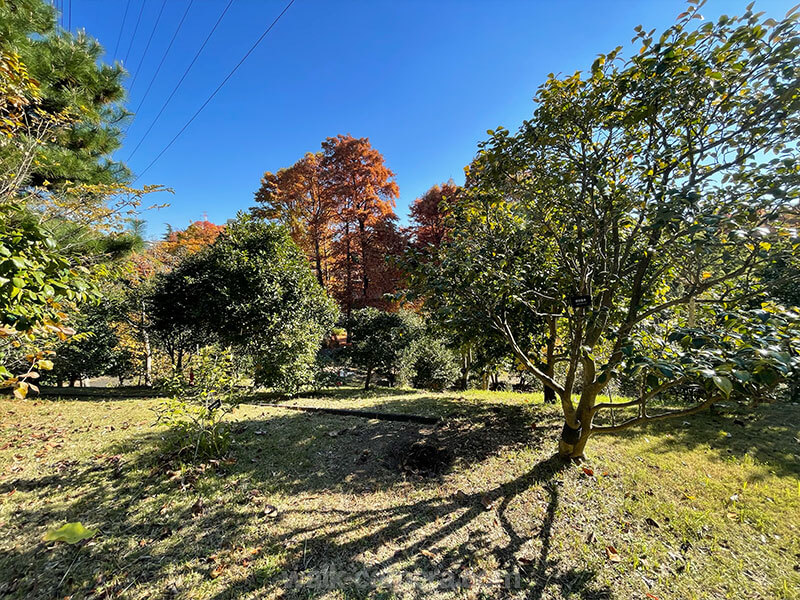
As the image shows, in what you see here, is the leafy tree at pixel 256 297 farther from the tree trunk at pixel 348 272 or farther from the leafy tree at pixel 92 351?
the tree trunk at pixel 348 272

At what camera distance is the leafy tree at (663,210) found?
165 cm

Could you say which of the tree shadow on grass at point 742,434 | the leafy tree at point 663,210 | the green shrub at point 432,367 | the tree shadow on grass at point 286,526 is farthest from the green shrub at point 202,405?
the green shrub at point 432,367

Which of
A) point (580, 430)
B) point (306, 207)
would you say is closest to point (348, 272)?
point (306, 207)

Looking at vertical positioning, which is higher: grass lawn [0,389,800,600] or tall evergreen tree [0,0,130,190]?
tall evergreen tree [0,0,130,190]

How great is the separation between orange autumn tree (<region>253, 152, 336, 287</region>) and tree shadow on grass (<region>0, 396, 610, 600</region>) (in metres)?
12.7

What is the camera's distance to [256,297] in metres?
6.55

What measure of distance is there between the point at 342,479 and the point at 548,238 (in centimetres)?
350

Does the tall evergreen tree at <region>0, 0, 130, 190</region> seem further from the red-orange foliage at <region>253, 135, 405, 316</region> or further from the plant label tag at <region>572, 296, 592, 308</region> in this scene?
the red-orange foliage at <region>253, 135, 405, 316</region>

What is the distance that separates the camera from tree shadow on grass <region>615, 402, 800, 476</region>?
3.27 m

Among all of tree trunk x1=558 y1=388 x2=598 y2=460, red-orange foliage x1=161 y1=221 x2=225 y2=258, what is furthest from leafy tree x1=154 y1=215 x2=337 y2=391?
red-orange foliage x1=161 y1=221 x2=225 y2=258

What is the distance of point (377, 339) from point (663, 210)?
7.61 m

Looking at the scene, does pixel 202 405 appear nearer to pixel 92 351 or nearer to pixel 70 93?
pixel 70 93

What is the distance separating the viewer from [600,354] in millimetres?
3982

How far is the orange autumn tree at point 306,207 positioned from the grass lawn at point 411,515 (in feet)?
40.4
